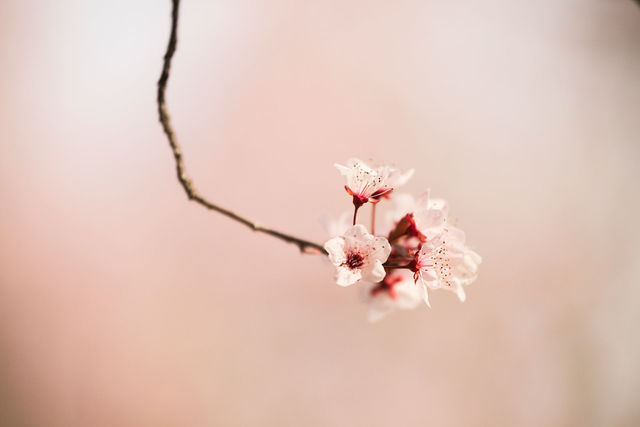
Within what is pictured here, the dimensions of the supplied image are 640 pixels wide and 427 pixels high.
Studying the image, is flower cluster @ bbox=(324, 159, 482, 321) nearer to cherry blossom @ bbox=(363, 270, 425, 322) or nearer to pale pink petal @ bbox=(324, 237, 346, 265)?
pale pink petal @ bbox=(324, 237, 346, 265)

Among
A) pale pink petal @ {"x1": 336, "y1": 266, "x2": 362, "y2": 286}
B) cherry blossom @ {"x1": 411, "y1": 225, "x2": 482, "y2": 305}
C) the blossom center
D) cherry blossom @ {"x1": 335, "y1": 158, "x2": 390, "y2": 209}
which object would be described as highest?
cherry blossom @ {"x1": 335, "y1": 158, "x2": 390, "y2": 209}

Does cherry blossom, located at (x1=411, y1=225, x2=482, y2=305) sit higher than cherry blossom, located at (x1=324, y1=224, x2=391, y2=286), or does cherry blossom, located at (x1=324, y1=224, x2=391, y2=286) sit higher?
cherry blossom, located at (x1=411, y1=225, x2=482, y2=305)

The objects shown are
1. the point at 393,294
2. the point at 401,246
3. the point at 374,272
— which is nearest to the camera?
the point at 374,272

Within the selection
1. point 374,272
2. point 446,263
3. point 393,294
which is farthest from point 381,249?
point 393,294

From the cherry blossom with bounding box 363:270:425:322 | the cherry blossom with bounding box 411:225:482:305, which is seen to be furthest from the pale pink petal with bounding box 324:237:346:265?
the cherry blossom with bounding box 363:270:425:322

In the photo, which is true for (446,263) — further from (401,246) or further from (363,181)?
(363,181)

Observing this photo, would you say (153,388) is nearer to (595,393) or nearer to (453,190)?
(453,190)

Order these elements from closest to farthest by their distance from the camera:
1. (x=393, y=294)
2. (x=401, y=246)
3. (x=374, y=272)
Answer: (x=374, y=272) < (x=401, y=246) < (x=393, y=294)

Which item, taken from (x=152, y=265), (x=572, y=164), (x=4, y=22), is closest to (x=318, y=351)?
(x=152, y=265)

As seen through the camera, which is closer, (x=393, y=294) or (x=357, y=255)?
(x=357, y=255)
